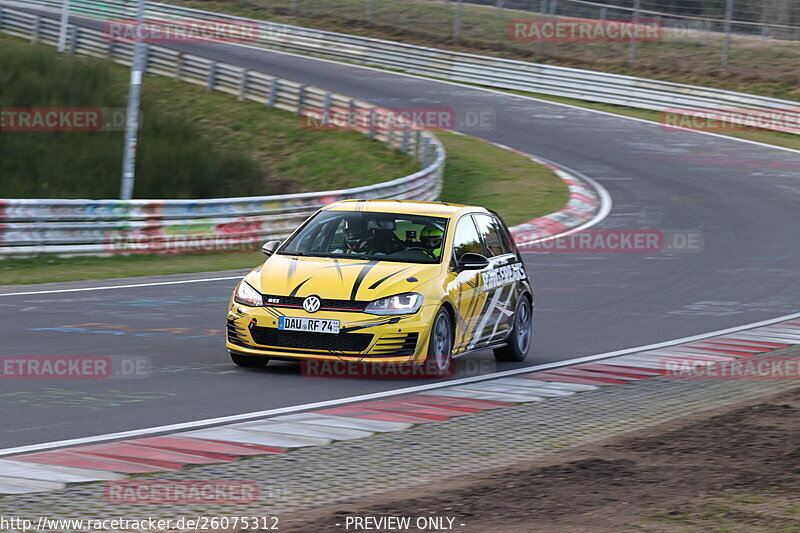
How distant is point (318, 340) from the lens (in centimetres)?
998

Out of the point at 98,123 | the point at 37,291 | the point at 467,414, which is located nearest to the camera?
the point at 467,414

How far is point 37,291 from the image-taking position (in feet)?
49.7

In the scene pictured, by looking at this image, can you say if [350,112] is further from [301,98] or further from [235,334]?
[235,334]

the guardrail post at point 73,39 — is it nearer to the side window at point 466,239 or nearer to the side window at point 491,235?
the side window at point 491,235

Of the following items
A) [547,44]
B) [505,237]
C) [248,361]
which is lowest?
[248,361]

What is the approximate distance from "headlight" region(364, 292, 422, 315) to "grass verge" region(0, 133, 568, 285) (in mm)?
7833

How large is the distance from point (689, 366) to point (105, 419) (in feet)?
19.6

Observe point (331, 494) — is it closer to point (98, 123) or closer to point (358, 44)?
point (98, 123)

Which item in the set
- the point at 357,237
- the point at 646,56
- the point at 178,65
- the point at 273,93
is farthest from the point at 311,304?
the point at 646,56

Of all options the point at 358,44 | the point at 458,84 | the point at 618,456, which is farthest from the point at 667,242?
the point at 358,44

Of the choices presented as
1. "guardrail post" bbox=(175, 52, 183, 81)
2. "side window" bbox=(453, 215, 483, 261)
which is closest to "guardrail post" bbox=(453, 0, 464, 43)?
"guardrail post" bbox=(175, 52, 183, 81)

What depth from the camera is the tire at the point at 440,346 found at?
10.3m

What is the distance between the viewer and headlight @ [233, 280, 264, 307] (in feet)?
33.4

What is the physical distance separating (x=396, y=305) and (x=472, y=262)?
108 cm
